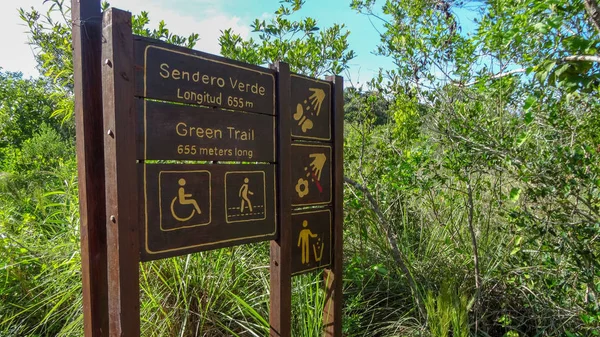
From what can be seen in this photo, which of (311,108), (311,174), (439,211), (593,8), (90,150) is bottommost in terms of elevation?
(439,211)

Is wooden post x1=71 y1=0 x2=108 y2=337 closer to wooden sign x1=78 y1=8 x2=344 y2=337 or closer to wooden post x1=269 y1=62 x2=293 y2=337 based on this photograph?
wooden sign x1=78 y1=8 x2=344 y2=337

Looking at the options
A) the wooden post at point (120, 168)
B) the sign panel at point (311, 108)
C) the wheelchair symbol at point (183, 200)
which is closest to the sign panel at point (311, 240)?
the sign panel at point (311, 108)

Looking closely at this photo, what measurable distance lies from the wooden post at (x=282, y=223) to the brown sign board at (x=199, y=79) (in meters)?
0.07

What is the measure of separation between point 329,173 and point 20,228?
282cm

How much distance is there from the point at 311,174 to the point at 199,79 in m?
0.89

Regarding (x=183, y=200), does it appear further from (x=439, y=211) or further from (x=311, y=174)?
(x=439, y=211)

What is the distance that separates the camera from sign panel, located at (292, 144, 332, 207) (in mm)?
2191

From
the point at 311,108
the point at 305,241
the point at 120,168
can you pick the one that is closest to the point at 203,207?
the point at 120,168

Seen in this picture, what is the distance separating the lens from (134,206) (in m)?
1.50

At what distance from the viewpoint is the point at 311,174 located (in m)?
2.28

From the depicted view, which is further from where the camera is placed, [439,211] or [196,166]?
[439,211]

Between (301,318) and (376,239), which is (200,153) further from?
(376,239)

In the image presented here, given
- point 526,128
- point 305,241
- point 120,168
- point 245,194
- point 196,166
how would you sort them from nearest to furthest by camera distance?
point 120,168, point 196,166, point 245,194, point 305,241, point 526,128

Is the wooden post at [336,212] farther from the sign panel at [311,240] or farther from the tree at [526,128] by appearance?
the tree at [526,128]
